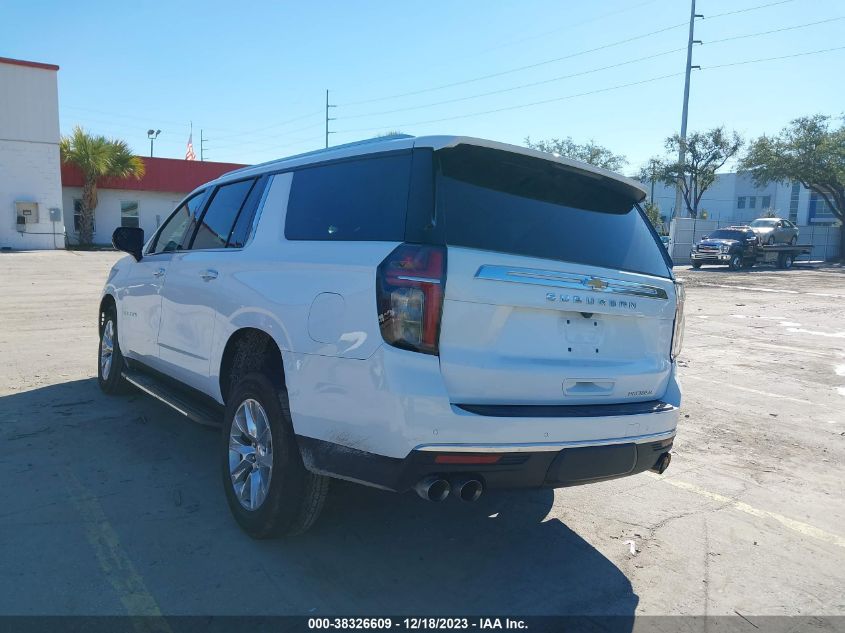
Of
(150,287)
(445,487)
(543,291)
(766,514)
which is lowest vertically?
(766,514)

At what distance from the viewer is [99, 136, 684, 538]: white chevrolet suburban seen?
117 inches

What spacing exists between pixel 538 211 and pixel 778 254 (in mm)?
37458

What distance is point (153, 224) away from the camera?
39.3 metres

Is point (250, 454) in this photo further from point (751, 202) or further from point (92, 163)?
point (751, 202)

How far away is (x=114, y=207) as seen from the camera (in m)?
37.8

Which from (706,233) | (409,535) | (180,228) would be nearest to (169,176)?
(706,233)

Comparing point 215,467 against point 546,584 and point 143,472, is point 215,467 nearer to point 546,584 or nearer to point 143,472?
point 143,472

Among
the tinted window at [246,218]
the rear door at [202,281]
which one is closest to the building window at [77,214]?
the rear door at [202,281]

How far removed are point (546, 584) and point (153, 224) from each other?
39.8 m

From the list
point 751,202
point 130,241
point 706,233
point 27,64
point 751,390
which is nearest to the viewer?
point 130,241

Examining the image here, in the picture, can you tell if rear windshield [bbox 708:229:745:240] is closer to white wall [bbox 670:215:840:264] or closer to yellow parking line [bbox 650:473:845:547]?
white wall [bbox 670:215:840:264]

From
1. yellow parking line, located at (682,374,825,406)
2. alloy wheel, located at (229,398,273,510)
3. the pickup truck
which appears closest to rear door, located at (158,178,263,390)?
alloy wheel, located at (229,398,273,510)

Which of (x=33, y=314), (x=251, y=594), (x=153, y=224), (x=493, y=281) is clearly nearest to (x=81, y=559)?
(x=251, y=594)

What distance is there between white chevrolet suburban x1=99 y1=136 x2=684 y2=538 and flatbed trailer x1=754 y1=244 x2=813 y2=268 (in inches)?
1373
